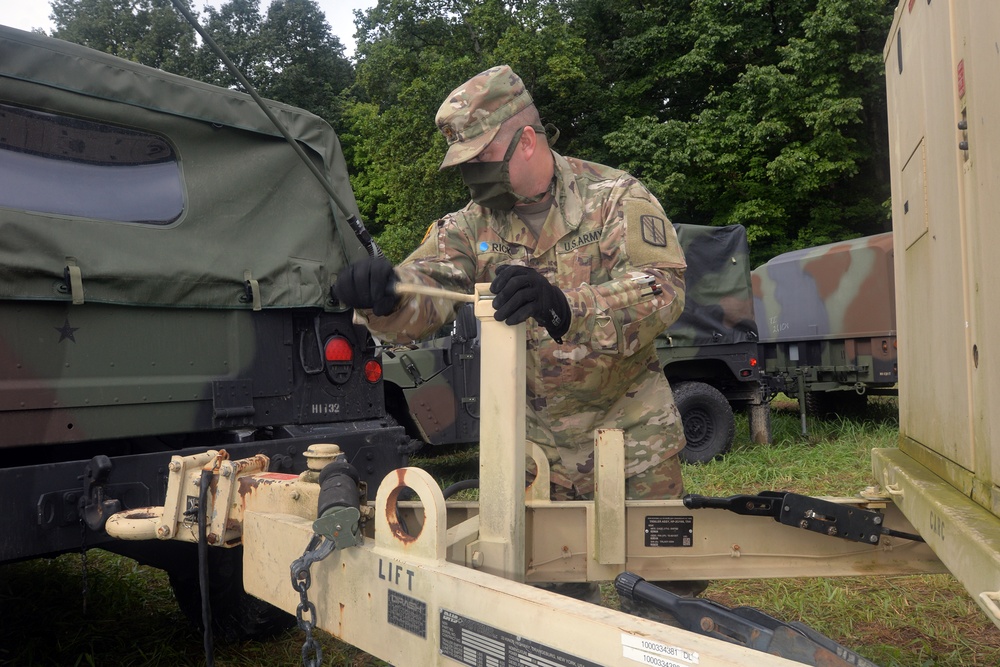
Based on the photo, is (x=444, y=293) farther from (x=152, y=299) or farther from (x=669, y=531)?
(x=152, y=299)

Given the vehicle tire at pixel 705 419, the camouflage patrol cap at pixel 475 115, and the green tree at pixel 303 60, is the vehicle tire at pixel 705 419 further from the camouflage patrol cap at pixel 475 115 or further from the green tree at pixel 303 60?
the green tree at pixel 303 60

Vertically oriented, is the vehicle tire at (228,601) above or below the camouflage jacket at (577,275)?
below

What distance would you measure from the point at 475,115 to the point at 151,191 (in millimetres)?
1522

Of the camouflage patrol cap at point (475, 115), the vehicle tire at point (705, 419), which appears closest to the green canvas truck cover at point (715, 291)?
the vehicle tire at point (705, 419)

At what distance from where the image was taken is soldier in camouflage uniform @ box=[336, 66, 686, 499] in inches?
83.8

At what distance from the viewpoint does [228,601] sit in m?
3.23

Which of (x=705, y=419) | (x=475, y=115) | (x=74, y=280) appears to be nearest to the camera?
(x=475, y=115)

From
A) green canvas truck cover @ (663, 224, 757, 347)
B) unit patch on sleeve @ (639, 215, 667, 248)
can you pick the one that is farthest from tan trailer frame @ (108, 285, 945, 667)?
green canvas truck cover @ (663, 224, 757, 347)

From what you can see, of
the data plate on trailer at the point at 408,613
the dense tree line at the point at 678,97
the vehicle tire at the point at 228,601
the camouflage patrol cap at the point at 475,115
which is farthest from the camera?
the dense tree line at the point at 678,97

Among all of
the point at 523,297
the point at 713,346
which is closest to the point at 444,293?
the point at 523,297

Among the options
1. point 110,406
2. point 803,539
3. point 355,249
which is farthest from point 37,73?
point 803,539

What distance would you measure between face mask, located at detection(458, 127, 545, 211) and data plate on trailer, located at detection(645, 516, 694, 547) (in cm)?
98

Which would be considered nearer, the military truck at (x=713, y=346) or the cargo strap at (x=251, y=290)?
the cargo strap at (x=251, y=290)

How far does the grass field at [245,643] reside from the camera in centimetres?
326
